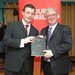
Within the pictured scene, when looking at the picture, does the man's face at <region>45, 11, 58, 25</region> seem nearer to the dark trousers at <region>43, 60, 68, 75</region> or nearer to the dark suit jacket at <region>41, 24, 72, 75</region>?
the dark suit jacket at <region>41, 24, 72, 75</region>

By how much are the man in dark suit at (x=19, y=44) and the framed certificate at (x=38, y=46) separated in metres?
0.06

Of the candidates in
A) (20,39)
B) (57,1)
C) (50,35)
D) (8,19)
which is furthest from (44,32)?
(8,19)

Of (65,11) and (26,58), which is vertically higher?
(65,11)

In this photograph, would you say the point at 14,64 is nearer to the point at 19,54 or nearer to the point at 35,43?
the point at 19,54

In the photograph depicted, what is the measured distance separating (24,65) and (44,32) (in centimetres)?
50

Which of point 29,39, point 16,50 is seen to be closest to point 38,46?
point 29,39

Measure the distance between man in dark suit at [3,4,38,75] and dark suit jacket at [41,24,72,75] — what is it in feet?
0.92

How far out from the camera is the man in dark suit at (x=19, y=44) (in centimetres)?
295

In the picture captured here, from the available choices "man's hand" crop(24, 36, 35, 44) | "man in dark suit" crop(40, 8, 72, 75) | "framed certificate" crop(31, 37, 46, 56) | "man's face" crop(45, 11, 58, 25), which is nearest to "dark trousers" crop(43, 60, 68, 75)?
"man in dark suit" crop(40, 8, 72, 75)

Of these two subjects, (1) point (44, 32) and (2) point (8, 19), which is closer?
(1) point (44, 32)

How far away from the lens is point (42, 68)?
3.15 metres

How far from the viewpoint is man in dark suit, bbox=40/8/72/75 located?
289 centimetres

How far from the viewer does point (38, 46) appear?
299 centimetres

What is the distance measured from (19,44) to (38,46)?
0.81ft
